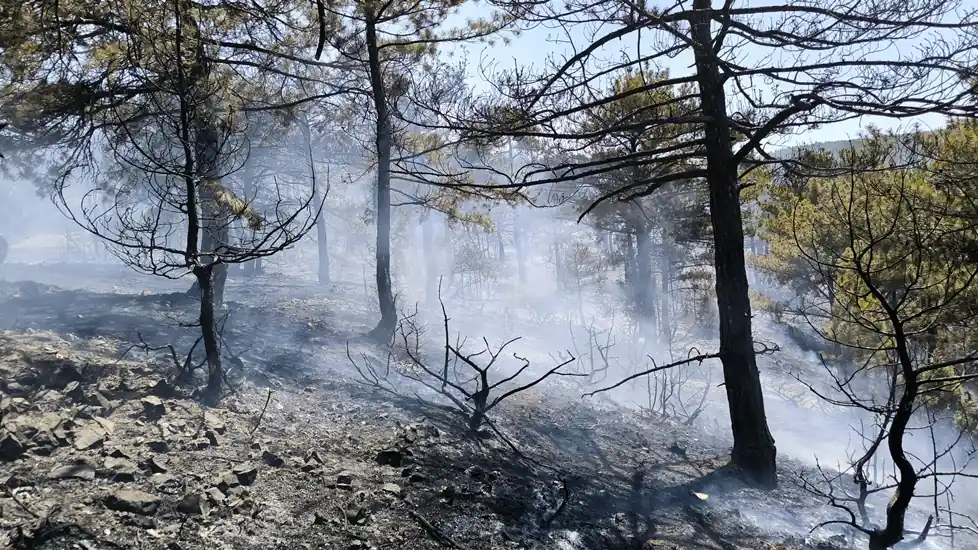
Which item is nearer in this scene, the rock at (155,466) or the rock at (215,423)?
the rock at (155,466)

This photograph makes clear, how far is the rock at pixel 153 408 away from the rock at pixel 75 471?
1.03 metres

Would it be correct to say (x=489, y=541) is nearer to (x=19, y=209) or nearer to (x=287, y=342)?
(x=287, y=342)

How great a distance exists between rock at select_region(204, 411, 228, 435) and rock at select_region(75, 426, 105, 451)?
78cm

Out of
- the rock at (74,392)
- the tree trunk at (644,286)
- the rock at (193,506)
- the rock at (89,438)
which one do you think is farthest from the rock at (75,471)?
the tree trunk at (644,286)

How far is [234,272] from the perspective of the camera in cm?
2711

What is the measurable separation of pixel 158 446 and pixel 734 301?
5581 millimetres

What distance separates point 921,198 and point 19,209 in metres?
69.2

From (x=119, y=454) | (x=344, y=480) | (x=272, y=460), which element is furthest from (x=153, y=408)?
(x=344, y=480)

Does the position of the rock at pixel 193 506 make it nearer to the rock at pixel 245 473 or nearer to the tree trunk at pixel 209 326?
the rock at pixel 245 473

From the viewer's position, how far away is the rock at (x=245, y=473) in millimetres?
3729

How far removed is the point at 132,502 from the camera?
123 inches

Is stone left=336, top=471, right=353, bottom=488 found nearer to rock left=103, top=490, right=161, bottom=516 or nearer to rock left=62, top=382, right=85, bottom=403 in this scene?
rock left=103, top=490, right=161, bottom=516

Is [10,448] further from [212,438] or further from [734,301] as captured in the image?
[734,301]

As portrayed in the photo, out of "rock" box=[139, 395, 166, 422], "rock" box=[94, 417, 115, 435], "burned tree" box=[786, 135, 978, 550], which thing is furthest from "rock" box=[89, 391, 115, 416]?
"burned tree" box=[786, 135, 978, 550]
